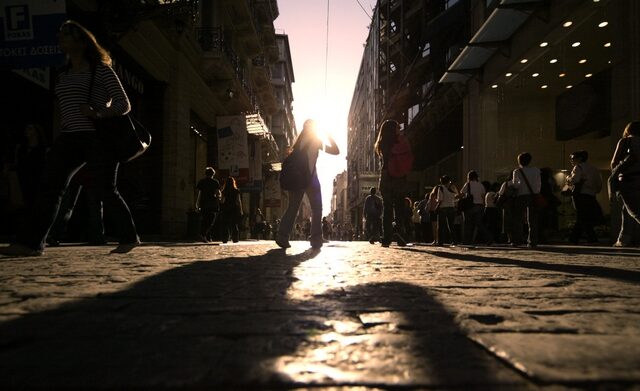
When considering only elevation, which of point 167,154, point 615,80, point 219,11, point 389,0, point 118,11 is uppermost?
point 389,0

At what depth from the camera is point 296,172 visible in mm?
6168

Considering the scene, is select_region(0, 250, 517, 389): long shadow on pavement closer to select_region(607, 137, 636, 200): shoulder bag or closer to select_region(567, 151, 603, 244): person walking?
select_region(607, 137, 636, 200): shoulder bag

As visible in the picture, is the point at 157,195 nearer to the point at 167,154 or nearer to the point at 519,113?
the point at 167,154

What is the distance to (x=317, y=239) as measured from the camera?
6.70 meters

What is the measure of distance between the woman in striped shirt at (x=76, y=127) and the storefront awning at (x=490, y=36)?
10.1 meters

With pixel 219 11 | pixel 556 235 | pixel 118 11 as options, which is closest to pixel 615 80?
pixel 556 235

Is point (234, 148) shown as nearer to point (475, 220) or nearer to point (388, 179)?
point (475, 220)

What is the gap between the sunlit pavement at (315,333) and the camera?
1117 mm

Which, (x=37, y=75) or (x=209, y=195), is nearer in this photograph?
(x=37, y=75)

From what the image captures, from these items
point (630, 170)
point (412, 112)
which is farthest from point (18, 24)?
point (412, 112)

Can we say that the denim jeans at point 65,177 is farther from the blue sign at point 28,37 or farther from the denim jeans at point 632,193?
the denim jeans at point 632,193

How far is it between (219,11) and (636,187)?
49.6ft

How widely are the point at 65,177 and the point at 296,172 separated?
9.09ft

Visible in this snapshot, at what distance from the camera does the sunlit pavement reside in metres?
1.12
